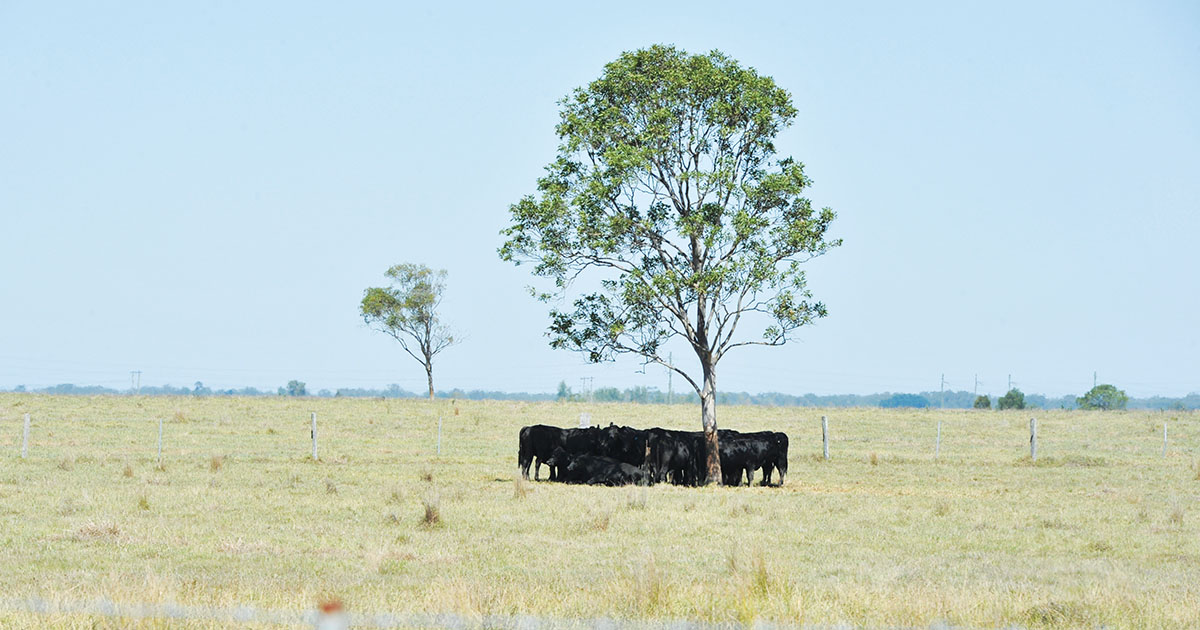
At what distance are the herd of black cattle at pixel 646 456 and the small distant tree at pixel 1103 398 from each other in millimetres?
122892

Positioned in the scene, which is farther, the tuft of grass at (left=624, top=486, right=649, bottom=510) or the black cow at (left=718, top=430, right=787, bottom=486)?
the black cow at (left=718, top=430, right=787, bottom=486)

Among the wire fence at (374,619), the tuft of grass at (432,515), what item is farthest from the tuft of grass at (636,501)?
the wire fence at (374,619)

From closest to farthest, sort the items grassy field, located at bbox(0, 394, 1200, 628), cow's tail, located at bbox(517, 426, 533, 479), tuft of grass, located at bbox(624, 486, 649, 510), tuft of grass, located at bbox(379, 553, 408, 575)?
1. grassy field, located at bbox(0, 394, 1200, 628)
2. tuft of grass, located at bbox(379, 553, 408, 575)
3. tuft of grass, located at bbox(624, 486, 649, 510)
4. cow's tail, located at bbox(517, 426, 533, 479)

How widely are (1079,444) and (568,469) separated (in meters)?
28.1

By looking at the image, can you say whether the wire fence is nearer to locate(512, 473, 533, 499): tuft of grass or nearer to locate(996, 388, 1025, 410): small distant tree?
locate(512, 473, 533, 499): tuft of grass

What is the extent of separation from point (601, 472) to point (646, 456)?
57.7 inches

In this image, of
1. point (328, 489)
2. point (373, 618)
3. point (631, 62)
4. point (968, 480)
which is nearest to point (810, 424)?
point (968, 480)

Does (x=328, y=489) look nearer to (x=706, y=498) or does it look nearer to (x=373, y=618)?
(x=706, y=498)

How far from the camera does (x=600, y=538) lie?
16.1 meters

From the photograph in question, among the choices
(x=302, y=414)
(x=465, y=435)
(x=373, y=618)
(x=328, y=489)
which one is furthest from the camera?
(x=302, y=414)

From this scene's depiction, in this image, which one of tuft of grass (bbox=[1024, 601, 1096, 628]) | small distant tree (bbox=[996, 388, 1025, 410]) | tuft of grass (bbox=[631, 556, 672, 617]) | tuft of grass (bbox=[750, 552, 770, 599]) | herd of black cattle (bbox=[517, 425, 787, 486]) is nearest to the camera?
tuft of grass (bbox=[1024, 601, 1096, 628])

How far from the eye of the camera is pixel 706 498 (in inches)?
882

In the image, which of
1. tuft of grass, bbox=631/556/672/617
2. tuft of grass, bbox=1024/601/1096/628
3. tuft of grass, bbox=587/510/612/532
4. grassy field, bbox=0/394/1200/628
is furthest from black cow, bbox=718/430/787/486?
tuft of grass, bbox=1024/601/1096/628

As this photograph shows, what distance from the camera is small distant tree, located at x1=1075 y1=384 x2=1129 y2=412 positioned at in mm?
140125
